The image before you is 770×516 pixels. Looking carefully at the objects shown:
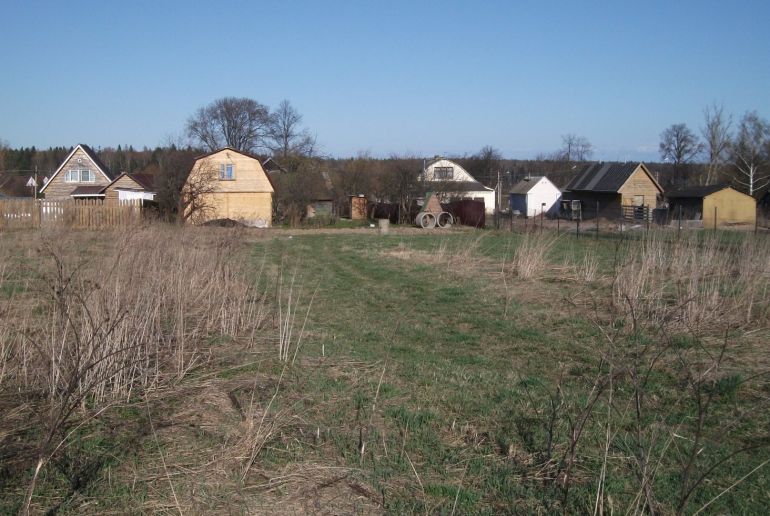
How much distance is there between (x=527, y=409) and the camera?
530 cm

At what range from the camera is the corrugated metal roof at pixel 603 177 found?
51.1 meters

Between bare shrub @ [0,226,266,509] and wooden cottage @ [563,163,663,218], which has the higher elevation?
wooden cottage @ [563,163,663,218]

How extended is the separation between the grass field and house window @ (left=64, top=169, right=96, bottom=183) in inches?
1940

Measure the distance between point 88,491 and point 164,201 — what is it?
111 ft

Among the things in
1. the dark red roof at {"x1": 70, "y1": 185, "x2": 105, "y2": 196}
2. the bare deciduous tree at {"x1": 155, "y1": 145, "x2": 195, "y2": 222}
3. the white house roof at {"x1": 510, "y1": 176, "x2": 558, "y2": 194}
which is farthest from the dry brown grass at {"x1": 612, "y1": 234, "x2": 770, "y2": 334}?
the white house roof at {"x1": 510, "y1": 176, "x2": 558, "y2": 194}

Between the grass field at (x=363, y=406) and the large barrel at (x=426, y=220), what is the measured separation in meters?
29.6

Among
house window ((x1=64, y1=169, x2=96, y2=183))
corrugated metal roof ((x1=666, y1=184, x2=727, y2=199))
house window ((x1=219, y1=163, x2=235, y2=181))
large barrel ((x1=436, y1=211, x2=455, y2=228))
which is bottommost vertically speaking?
large barrel ((x1=436, y1=211, x2=455, y2=228))

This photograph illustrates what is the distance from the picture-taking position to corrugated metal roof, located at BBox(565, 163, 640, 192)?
Answer: 51.1m

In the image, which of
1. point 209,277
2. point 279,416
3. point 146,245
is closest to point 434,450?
point 279,416

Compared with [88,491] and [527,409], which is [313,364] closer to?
[527,409]

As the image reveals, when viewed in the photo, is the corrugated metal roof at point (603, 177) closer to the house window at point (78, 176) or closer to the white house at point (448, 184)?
the white house at point (448, 184)

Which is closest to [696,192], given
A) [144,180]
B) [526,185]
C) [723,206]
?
[723,206]

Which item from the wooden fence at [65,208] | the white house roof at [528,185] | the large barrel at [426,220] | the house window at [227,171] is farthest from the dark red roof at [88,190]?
the white house roof at [528,185]

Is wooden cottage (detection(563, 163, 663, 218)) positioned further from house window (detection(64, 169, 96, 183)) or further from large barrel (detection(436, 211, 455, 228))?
house window (detection(64, 169, 96, 183))
